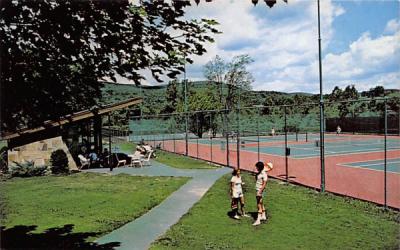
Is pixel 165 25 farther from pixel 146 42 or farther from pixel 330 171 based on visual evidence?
pixel 330 171

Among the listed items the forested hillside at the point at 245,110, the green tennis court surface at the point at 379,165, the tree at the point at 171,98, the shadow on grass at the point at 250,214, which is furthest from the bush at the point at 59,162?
the tree at the point at 171,98

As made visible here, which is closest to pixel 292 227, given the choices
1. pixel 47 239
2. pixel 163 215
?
pixel 163 215

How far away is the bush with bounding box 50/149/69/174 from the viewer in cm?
2205

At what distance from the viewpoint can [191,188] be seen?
1612 centimetres

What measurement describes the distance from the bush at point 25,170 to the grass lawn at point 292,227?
10.7 m

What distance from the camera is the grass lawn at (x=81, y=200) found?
10.8 metres

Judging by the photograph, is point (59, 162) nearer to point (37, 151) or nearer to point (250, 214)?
point (37, 151)

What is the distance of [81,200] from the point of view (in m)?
14.0

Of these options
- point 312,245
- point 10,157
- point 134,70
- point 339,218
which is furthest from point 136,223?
point 10,157

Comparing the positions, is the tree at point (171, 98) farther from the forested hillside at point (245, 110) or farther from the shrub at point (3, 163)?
the shrub at point (3, 163)

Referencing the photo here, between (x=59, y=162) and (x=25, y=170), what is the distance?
A: 189 cm

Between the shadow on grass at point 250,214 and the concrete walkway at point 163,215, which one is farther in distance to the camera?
the shadow on grass at point 250,214

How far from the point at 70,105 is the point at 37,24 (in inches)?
36.2

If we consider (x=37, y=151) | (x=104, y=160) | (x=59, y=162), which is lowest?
(x=104, y=160)
